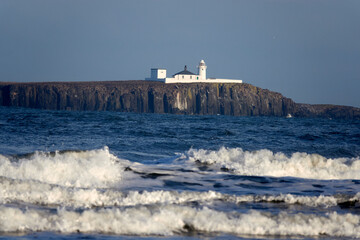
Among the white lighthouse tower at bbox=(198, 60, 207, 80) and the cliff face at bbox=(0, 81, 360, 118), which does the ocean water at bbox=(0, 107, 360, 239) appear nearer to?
the cliff face at bbox=(0, 81, 360, 118)

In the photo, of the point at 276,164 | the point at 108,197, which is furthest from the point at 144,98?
the point at 108,197

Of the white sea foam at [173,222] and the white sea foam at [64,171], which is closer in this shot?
the white sea foam at [173,222]

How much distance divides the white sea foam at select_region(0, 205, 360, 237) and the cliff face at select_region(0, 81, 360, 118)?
100.0 metres

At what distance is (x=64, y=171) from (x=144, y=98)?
100 metres

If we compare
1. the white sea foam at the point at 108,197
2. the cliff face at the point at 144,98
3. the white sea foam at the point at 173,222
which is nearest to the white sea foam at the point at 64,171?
the white sea foam at the point at 108,197

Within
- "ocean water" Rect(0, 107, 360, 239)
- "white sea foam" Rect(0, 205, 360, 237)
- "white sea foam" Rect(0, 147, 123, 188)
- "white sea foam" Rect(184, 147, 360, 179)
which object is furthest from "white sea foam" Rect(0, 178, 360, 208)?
"white sea foam" Rect(184, 147, 360, 179)

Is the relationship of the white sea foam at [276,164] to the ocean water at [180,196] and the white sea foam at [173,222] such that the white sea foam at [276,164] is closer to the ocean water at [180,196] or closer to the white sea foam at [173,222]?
the ocean water at [180,196]

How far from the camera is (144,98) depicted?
10988 centimetres

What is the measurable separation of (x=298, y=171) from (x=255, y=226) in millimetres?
6093

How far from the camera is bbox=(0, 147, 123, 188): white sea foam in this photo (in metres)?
9.65

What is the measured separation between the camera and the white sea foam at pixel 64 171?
965 centimetres

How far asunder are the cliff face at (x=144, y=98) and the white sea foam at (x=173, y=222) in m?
100.0

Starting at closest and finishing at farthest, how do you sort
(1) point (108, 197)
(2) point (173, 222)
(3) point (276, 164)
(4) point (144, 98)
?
(2) point (173, 222), (1) point (108, 197), (3) point (276, 164), (4) point (144, 98)

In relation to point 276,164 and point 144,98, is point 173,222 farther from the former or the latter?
point 144,98
